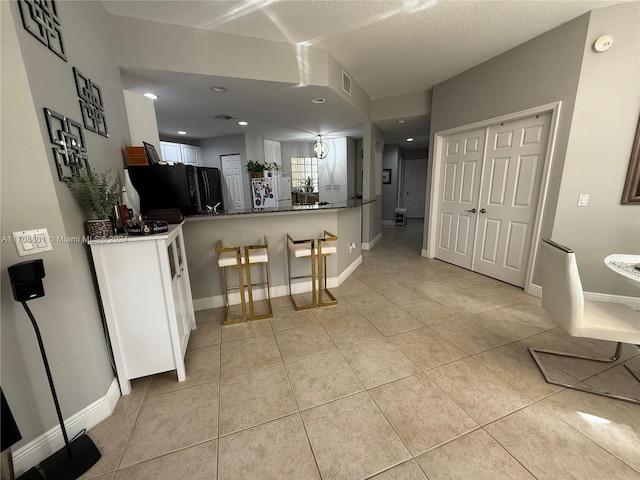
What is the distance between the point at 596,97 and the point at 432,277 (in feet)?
8.21

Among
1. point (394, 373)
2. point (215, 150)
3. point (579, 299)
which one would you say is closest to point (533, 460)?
point (394, 373)

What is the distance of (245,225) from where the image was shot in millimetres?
2811

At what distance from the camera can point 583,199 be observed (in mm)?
2625

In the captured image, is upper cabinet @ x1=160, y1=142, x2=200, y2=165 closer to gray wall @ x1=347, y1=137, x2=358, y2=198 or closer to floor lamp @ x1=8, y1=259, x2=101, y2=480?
gray wall @ x1=347, y1=137, x2=358, y2=198

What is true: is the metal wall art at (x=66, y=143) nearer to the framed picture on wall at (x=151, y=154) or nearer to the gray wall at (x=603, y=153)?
the framed picture on wall at (x=151, y=154)

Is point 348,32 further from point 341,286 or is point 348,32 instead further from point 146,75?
point 341,286

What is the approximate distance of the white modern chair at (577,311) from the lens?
1.52 m

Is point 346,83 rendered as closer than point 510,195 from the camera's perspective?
No

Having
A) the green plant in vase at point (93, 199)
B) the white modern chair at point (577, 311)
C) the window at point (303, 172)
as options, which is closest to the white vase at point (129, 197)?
the green plant in vase at point (93, 199)

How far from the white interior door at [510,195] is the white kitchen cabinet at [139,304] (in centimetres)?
383

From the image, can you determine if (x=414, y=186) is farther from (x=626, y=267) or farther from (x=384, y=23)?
(x=626, y=267)

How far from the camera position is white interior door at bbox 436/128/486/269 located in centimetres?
366

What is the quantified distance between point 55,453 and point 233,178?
19.2ft

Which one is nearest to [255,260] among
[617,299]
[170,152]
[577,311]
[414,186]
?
[577,311]
